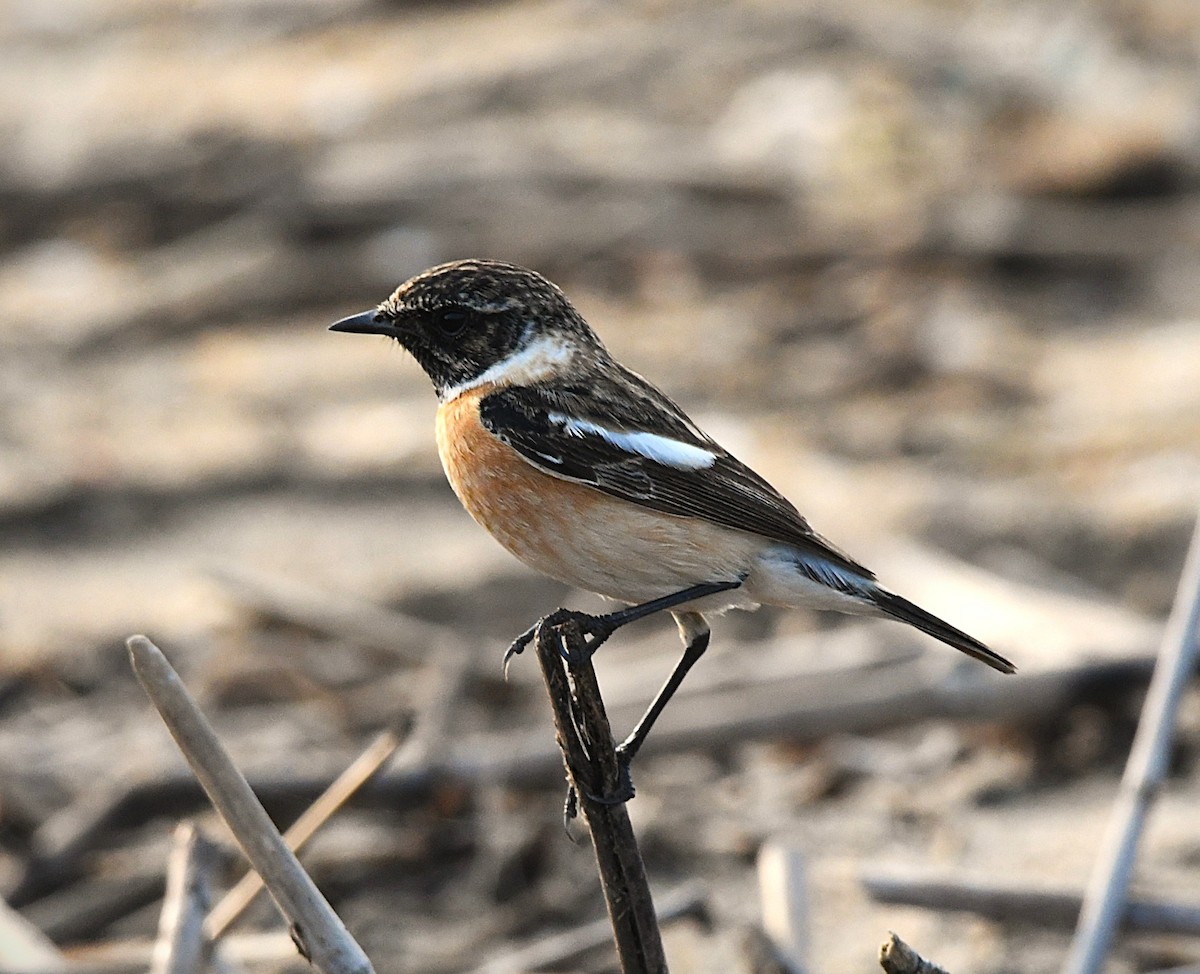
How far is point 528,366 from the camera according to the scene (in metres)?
4.88

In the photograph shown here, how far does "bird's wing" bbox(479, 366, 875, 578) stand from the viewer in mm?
4523

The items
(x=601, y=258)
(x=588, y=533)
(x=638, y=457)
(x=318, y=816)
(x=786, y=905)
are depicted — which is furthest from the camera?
(x=601, y=258)

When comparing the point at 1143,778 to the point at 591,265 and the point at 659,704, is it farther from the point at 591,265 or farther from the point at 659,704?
the point at 591,265

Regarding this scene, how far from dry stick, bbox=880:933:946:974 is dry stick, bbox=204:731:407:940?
1676mm

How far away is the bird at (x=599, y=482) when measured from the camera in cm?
441

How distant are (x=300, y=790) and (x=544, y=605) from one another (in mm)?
2616

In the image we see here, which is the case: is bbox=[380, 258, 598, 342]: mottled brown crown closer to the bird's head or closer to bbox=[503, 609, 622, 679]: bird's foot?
the bird's head

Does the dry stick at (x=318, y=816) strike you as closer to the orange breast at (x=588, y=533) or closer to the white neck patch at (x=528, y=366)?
the orange breast at (x=588, y=533)

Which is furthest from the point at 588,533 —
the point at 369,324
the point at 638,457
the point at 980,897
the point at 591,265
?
the point at 591,265

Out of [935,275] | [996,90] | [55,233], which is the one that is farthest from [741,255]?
[55,233]

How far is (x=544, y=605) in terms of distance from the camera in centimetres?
822

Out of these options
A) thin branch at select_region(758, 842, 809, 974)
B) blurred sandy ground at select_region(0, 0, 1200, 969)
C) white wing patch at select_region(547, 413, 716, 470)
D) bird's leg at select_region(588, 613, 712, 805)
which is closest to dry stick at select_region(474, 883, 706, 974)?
thin branch at select_region(758, 842, 809, 974)

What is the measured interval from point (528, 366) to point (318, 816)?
1400 millimetres

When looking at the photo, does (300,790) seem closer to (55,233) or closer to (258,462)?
(258,462)
